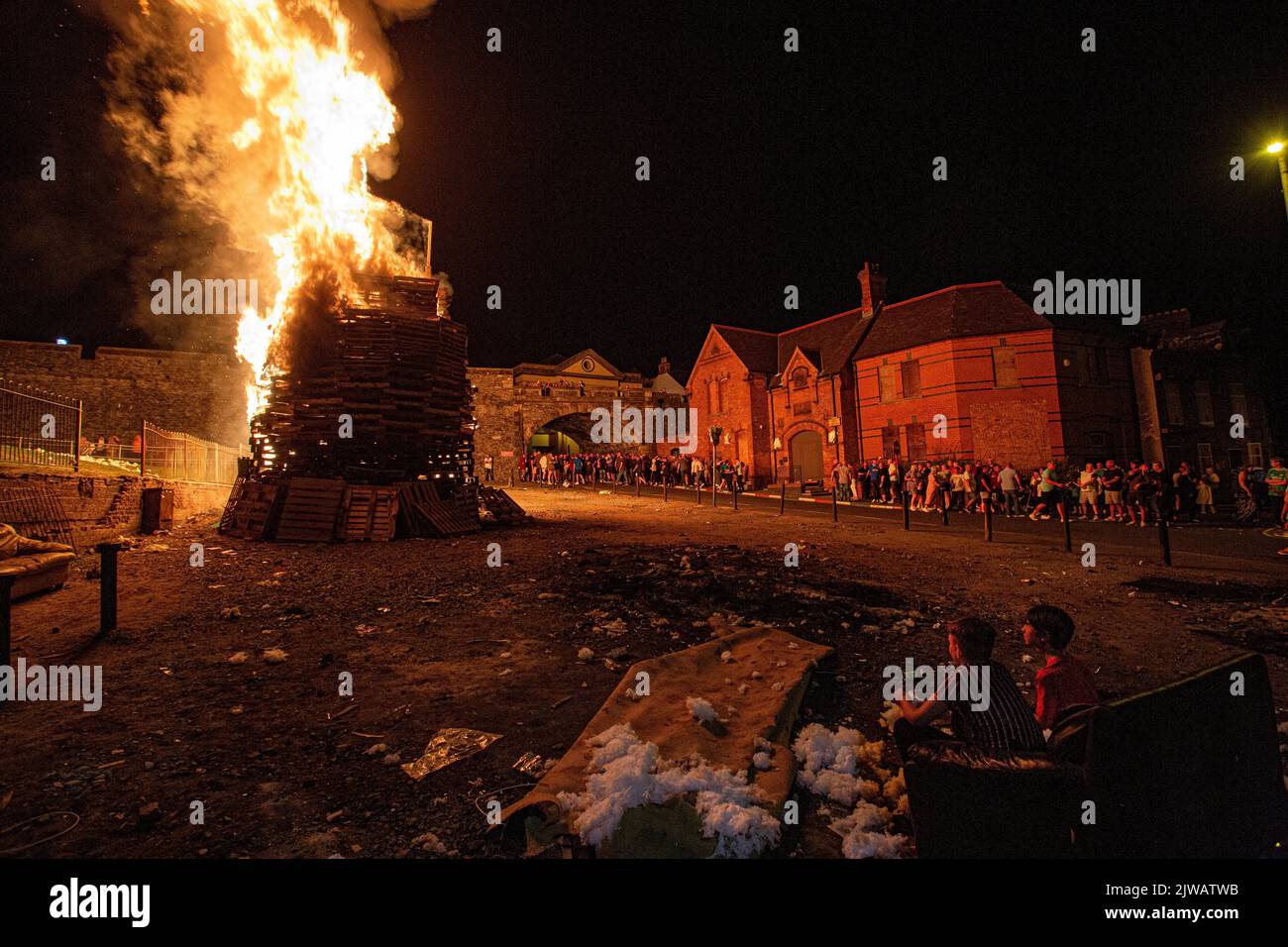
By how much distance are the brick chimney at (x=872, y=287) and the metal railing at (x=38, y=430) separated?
108 feet

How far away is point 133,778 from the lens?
300 cm

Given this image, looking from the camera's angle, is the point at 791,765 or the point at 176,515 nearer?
the point at 791,765

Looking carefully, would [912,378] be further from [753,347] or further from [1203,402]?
[1203,402]

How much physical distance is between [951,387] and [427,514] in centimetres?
2379

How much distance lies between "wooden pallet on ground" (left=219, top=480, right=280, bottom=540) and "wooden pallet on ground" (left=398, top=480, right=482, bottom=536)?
253 cm

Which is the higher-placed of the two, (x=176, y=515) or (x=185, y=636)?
(x=176, y=515)

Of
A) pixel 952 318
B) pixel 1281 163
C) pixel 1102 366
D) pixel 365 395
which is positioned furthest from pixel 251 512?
pixel 1102 366

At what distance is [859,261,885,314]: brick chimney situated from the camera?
99.8 ft
